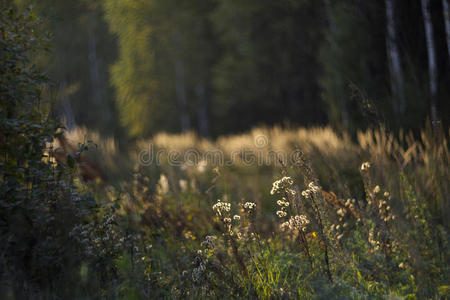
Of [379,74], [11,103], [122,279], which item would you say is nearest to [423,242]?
[122,279]

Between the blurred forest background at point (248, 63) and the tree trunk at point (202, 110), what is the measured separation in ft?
0.27

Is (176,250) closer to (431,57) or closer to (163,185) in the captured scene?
(163,185)

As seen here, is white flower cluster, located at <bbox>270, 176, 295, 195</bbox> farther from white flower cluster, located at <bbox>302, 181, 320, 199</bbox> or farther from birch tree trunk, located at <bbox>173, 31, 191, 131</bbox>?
birch tree trunk, located at <bbox>173, 31, 191, 131</bbox>

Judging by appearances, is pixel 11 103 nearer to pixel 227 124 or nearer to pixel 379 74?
pixel 379 74

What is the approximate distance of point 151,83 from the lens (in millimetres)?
11992

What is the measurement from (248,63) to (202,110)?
4255 mm

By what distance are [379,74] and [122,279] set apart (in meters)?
6.76

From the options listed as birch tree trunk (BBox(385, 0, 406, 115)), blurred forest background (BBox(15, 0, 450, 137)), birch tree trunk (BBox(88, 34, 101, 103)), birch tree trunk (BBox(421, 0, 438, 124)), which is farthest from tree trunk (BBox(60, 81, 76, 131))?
birch tree trunk (BBox(385, 0, 406, 115))

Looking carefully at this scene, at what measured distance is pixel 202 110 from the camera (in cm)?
2366

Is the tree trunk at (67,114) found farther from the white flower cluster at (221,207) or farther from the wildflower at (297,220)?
the wildflower at (297,220)

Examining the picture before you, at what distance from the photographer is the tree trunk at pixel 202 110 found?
2347cm

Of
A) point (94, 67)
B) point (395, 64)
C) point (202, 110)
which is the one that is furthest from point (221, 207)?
point (94, 67)

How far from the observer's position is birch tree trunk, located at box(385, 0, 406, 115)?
6.60 m

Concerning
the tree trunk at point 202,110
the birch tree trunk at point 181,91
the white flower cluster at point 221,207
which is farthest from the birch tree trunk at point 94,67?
the white flower cluster at point 221,207
